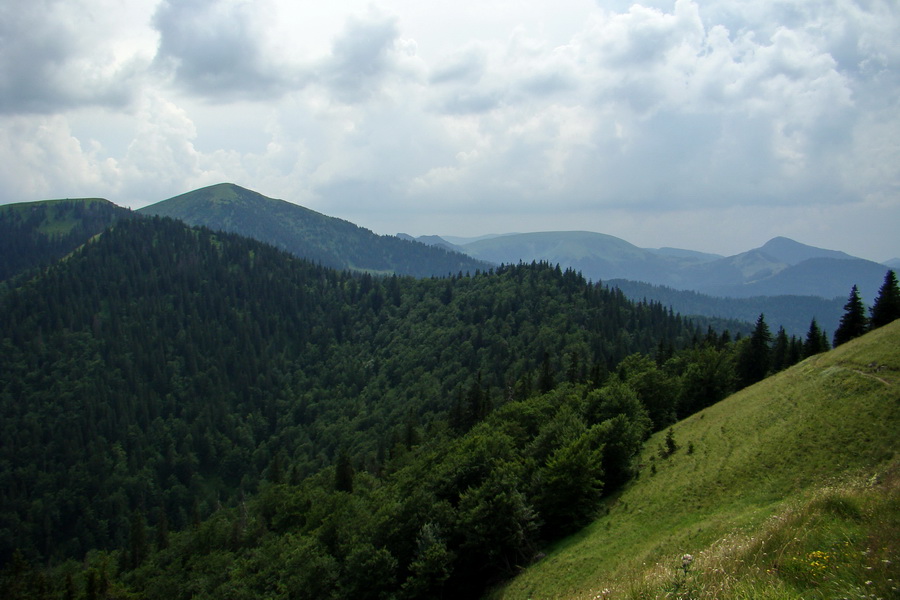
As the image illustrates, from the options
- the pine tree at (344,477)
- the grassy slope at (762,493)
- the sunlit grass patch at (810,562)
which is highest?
the sunlit grass patch at (810,562)

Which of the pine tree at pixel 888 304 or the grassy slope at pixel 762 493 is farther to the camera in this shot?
the pine tree at pixel 888 304

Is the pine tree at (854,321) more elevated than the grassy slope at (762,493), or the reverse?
the pine tree at (854,321)

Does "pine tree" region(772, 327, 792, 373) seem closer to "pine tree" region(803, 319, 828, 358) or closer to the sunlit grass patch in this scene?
"pine tree" region(803, 319, 828, 358)

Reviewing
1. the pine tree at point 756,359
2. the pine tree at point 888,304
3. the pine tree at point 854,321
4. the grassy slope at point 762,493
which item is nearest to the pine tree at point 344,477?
the grassy slope at point 762,493

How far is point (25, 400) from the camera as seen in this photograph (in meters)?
198

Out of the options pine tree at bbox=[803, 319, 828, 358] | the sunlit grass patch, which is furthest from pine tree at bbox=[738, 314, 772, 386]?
the sunlit grass patch

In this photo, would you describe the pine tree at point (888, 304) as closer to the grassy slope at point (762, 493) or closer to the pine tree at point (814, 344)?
the pine tree at point (814, 344)

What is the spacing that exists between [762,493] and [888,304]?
55412 millimetres

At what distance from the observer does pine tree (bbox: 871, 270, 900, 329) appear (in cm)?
7131

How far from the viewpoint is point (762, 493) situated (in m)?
36.6

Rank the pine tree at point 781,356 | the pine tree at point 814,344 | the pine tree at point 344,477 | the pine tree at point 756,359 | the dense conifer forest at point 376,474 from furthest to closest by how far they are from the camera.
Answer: the pine tree at point 756,359
the pine tree at point 781,356
the pine tree at point 344,477
the pine tree at point 814,344
the dense conifer forest at point 376,474

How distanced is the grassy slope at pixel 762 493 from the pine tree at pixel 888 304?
66.9 feet

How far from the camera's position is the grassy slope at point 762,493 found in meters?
14.2

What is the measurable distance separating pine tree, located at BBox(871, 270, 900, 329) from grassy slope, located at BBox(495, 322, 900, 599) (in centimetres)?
2039
